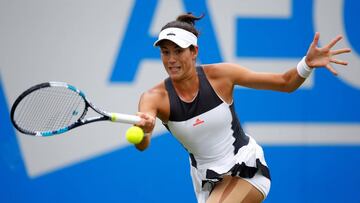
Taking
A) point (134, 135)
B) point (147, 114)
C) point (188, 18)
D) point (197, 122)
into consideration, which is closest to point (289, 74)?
point (197, 122)

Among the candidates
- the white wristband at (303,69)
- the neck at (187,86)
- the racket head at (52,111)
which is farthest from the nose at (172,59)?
the white wristband at (303,69)

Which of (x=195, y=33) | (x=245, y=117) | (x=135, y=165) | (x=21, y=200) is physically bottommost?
(x=21, y=200)

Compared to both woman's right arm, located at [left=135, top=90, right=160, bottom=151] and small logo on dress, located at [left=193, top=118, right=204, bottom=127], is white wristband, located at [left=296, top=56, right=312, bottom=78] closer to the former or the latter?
small logo on dress, located at [left=193, top=118, right=204, bottom=127]

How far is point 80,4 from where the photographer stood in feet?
18.9

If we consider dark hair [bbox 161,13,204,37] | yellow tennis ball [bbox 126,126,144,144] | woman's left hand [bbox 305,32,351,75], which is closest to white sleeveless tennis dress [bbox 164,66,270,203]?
dark hair [bbox 161,13,204,37]

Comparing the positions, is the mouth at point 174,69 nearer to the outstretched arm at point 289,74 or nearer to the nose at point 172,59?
the nose at point 172,59

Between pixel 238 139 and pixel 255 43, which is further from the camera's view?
pixel 255 43

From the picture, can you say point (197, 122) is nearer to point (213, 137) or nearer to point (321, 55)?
point (213, 137)

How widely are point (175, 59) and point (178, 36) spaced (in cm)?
13

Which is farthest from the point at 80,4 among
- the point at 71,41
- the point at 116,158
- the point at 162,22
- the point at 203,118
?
the point at 203,118

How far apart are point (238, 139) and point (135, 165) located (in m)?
1.89

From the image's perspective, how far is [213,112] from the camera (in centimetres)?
401

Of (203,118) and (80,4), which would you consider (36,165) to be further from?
(203,118)

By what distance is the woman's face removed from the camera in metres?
3.89
